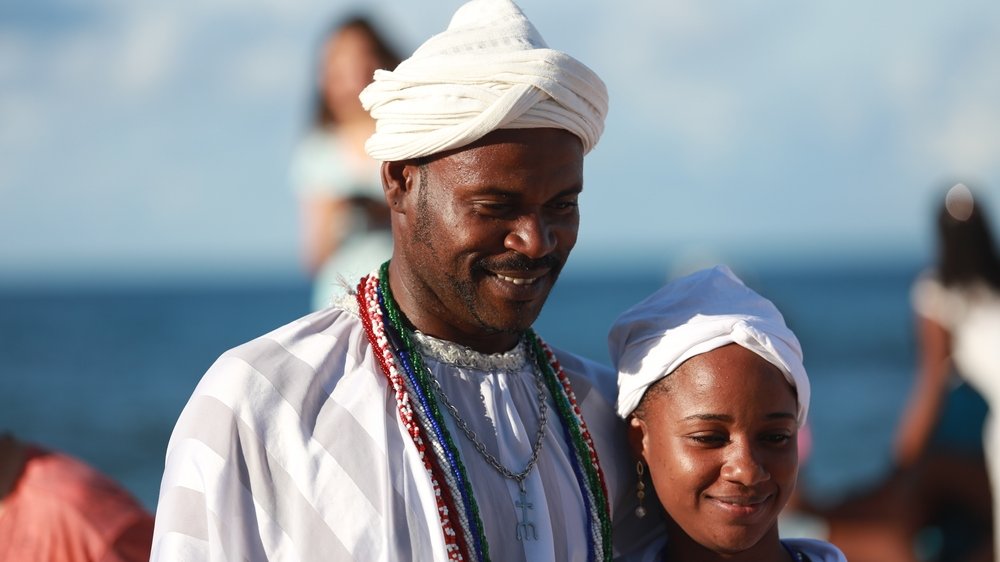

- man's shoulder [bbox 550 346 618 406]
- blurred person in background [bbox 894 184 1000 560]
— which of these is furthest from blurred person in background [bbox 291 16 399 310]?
blurred person in background [bbox 894 184 1000 560]

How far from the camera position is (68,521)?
3.98m

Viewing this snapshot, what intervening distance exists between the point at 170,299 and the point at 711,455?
7770cm

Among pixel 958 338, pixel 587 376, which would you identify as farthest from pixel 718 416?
pixel 958 338

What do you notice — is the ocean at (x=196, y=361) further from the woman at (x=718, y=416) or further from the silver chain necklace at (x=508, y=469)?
the silver chain necklace at (x=508, y=469)

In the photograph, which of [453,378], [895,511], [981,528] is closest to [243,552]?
[453,378]

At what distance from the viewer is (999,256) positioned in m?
7.68

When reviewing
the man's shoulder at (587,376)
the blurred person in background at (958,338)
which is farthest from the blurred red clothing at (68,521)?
the blurred person in background at (958,338)

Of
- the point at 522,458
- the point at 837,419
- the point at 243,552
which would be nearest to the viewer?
the point at 243,552

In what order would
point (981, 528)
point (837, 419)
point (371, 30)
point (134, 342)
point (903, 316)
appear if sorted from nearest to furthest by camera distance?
point (371, 30) < point (981, 528) < point (837, 419) < point (134, 342) < point (903, 316)

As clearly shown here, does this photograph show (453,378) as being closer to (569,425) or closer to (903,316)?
(569,425)

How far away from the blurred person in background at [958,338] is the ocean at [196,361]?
0.52 ft

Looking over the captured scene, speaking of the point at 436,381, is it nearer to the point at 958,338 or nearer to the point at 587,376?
the point at 587,376

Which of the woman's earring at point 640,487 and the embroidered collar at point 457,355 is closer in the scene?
the embroidered collar at point 457,355

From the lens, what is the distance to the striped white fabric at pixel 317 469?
9.68 ft
